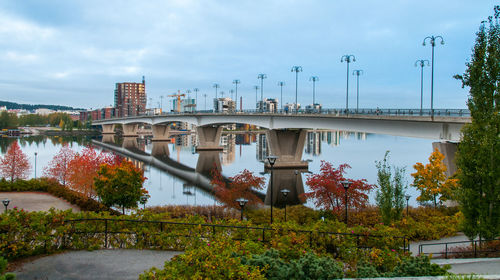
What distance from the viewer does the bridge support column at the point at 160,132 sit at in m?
123

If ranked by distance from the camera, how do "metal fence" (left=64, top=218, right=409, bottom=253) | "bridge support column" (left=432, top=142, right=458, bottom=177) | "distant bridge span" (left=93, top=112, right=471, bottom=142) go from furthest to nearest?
"distant bridge span" (left=93, top=112, right=471, bottom=142), "bridge support column" (left=432, top=142, right=458, bottom=177), "metal fence" (left=64, top=218, right=409, bottom=253)

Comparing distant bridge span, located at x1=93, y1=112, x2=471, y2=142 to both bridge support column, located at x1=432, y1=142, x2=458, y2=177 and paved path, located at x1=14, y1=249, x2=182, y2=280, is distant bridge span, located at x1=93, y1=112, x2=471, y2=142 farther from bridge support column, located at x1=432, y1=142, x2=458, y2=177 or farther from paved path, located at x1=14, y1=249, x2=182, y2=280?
paved path, located at x1=14, y1=249, x2=182, y2=280

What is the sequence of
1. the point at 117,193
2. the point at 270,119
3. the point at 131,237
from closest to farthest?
the point at 131,237 → the point at 117,193 → the point at 270,119

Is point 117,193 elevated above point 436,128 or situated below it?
below

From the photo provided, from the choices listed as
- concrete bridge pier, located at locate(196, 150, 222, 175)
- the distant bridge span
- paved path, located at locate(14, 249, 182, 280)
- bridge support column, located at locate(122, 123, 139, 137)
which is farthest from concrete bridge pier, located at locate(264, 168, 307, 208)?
bridge support column, located at locate(122, 123, 139, 137)

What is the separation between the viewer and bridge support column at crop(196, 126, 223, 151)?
87.9 meters

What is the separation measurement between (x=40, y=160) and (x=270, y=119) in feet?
144

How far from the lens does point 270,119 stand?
196ft

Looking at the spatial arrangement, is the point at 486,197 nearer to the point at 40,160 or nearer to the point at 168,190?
the point at 168,190

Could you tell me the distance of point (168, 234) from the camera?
1409cm

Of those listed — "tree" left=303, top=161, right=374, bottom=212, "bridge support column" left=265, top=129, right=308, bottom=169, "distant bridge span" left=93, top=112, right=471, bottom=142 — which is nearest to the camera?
"tree" left=303, top=161, right=374, bottom=212

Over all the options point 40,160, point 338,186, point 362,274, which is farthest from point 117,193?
point 40,160

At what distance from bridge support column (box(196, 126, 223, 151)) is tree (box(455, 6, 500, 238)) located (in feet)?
241

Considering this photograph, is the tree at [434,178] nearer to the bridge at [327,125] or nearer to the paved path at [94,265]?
the bridge at [327,125]
